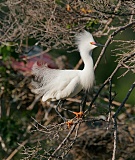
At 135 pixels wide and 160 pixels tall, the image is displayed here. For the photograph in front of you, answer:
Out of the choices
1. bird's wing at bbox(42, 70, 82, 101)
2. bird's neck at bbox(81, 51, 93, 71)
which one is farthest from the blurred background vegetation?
bird's wing at bbox(42, 70, 82, 101)

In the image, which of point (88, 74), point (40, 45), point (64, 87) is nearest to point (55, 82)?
point (64, 87)

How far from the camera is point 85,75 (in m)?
4.26

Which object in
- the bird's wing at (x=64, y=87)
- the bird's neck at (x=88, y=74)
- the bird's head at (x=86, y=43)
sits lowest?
the bird's wing at (x=64, y=87)

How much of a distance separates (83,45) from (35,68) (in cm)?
39

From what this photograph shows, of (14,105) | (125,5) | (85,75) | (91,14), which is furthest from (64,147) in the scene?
(14,105)

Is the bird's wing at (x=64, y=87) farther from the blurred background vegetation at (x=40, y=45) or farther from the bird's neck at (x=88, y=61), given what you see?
the blurred background vegetation at (x=40, y=45)

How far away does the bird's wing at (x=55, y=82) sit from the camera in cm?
438

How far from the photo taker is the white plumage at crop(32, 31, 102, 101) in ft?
14.0

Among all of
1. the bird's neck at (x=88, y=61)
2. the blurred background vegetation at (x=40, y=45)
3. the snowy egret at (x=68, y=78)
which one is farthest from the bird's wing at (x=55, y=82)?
the blurred background vegetation at (x=40, y=45)

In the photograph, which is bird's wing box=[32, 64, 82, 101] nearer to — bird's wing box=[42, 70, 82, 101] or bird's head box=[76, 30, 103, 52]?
bird's wing box=[42, 70, 82, 101]

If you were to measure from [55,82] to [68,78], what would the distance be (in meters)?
0.12

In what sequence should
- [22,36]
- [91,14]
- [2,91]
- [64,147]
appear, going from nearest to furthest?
[64,147]
[91,14]
[22,36]
[2,91]

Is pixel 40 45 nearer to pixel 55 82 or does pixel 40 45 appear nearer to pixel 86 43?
pixel 55 82

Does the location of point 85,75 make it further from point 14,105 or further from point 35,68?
point 14,105
